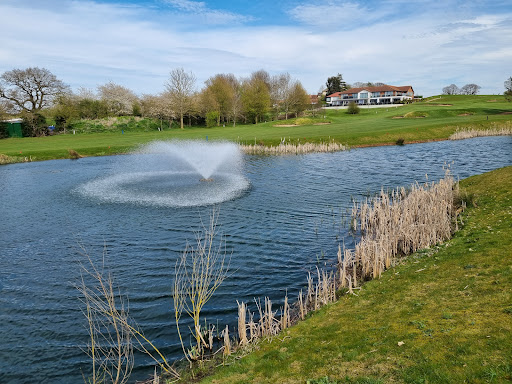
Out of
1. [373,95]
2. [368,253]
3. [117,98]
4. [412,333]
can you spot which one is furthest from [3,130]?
[373,95]

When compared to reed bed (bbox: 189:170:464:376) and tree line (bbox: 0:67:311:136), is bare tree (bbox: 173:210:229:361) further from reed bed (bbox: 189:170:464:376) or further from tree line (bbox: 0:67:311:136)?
tree line (bbox: 0:67:311:136)

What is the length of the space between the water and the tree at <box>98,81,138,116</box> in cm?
7188

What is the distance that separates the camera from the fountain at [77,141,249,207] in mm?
29609

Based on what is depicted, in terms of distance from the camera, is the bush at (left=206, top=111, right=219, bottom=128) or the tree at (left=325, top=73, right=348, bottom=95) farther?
the tree at (left=325, top=73, right=348, bottom=95)

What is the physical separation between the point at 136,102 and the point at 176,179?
88588mm

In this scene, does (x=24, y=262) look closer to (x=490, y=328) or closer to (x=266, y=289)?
(x=266, y=289)

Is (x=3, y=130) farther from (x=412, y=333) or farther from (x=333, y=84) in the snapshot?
(x=333, y=84)

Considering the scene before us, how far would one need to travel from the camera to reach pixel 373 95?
581ft

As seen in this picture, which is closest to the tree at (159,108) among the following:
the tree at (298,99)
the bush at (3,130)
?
the bush at (3,130)

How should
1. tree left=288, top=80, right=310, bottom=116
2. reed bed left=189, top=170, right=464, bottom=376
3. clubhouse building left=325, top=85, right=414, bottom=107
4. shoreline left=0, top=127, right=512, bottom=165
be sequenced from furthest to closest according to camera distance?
clubhouse building left=325, top=85, right=414, bottom=107 < tree left=288, top=80, right=310, bottom=116 < shoreline left=0, top=127, right=512, bottom=165 < reed bed left=189, top=170, right=464, bottom=376

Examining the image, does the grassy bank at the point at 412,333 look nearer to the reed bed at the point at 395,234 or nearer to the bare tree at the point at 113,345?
the reed bed at the point at 395,234

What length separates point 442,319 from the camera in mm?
9445

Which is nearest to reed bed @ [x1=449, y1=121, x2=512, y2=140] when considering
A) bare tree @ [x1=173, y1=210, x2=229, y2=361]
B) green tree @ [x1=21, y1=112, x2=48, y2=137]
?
bare tree @ [x1=173, y1=210, x2=229, y2=361]

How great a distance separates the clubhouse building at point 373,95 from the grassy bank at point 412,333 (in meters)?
171
